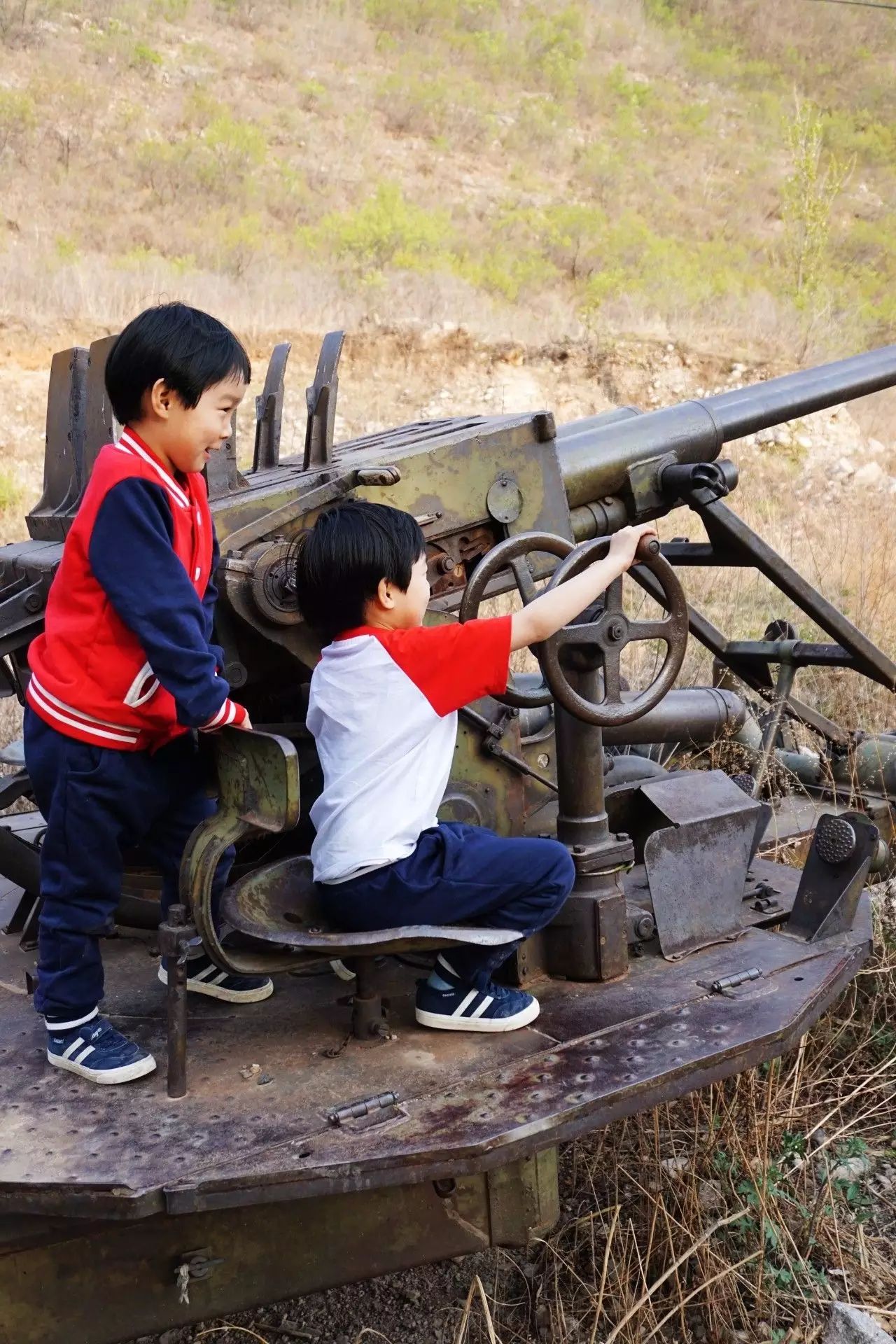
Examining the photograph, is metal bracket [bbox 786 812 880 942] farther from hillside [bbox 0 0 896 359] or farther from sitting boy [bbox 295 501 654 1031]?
hillside [bbox 0 0 896 359]

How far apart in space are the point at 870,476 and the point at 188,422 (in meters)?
13.4

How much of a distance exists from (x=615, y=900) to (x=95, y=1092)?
1153mm

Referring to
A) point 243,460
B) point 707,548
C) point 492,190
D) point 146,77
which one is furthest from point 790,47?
point 707,548

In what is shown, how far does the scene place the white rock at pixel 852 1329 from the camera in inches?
94.7

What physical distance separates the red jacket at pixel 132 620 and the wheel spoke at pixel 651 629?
0.89 metres

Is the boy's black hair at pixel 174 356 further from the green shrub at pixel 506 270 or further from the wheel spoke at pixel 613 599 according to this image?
the green shrub at pixel 506 270

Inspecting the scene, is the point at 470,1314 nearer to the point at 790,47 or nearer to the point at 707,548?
the point at 707,548

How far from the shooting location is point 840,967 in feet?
9.43

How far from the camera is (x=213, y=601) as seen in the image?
263 centimetres

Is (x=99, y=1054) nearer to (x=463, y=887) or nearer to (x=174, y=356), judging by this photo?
(x=463, y=887)

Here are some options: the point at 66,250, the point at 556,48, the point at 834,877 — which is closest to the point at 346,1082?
the point at 834,877

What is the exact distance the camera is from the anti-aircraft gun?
7.14 ft

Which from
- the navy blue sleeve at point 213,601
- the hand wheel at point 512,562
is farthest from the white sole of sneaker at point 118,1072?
the hand wheel at point 512,562

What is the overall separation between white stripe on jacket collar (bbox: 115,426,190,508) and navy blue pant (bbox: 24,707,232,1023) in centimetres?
50
